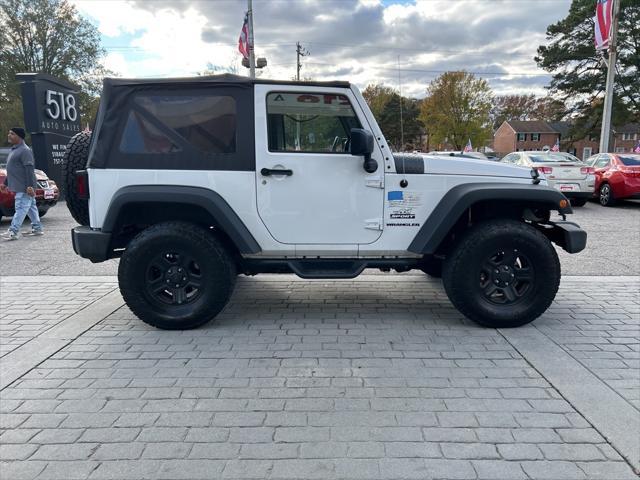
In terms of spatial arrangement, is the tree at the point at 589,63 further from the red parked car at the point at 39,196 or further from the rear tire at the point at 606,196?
the red parked car at the point at 39,196

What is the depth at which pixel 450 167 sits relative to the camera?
417 cm

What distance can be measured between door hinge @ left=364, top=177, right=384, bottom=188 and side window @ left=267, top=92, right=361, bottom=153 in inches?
13.4

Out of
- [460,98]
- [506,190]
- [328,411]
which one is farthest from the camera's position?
[460,98]

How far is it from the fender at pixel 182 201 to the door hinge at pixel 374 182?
1.16 metres

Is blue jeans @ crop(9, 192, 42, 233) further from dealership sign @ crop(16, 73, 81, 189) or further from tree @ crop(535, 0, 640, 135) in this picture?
tree @ crop(535, 0, 640, 135)

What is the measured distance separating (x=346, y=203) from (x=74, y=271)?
4.22 metres

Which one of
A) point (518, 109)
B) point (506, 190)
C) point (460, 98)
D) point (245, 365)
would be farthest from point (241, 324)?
point (518, 109)

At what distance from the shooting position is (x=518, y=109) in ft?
267

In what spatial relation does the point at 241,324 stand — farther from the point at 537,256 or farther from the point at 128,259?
the point at 537,256

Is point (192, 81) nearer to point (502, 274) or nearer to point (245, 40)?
point (502, 274)

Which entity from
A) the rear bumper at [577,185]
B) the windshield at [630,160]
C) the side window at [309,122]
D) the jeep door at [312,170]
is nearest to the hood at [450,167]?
the jeep door at [312,170]

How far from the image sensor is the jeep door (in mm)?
4008

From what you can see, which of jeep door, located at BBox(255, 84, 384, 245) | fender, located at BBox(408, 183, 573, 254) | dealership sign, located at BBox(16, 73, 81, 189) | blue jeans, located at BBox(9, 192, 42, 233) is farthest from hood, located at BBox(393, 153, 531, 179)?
dealership sign, located at BBox(16, 73, 81, 189)

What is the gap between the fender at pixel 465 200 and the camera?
396cm
